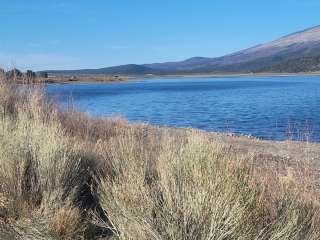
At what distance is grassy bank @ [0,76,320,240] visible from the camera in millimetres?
4191

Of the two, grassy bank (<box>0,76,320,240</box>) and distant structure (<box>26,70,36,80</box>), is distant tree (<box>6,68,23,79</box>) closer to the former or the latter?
distant structure (<box>26,70,36,80</box>)

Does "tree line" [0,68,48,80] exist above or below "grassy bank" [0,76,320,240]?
above

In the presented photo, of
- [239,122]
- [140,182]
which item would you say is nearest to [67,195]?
[140,182]

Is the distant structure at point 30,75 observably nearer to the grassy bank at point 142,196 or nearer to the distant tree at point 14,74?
the distant tree at point 14,74

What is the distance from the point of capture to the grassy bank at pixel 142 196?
419cm

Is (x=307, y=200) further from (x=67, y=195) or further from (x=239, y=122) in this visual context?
(x=239, y=122)

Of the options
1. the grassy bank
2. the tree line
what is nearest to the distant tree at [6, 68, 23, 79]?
the tree line

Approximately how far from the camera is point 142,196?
4.61 m

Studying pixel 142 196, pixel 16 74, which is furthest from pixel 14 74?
pixel 142 196

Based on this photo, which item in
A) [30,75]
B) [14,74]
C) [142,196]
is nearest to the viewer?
[142,196]

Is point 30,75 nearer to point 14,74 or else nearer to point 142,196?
point 14,74

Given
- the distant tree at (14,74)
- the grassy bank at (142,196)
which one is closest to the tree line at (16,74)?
the distant tree at (14,74)

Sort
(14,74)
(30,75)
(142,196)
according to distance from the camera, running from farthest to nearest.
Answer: (30,75), (14,74), (142,196)

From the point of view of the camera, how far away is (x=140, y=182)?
191 inches
